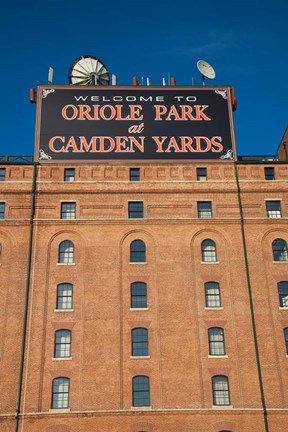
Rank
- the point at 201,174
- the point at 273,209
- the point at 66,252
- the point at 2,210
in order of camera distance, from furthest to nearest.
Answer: the point at 201,174
the point at 273,209
the point at 2,210
the point at 66,252

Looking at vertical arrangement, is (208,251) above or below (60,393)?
above

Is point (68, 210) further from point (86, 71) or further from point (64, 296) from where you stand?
point (86, 71)

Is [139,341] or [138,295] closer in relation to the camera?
[139,341]

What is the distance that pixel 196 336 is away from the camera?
120 ft

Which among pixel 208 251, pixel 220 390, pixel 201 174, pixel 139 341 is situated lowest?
pixel 220 390

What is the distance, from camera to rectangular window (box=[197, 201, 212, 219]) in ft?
133

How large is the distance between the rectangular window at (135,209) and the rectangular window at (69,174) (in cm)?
504

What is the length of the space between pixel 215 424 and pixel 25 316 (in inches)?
580

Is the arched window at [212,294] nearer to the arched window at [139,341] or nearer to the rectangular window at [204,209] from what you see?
the arched window at [139,341]

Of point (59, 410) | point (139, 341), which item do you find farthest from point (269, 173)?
point (59, 410)

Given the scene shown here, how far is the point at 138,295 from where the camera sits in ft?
124

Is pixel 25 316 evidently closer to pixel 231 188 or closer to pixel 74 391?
pixel 74 391

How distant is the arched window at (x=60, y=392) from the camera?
34.7m

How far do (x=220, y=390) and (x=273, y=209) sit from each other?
14504 millimetres
